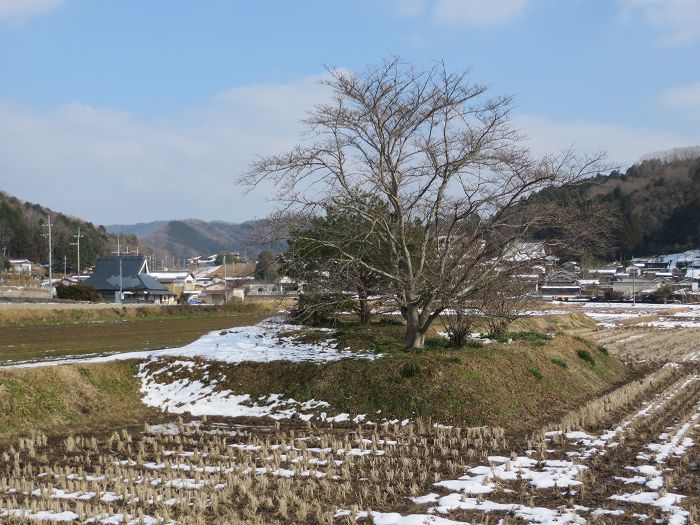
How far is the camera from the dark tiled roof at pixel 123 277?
75125mm

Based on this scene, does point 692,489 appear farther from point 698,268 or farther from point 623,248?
point 623,248

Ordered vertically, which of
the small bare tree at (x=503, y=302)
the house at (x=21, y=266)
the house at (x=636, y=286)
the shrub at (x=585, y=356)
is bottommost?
the house at (x=636, y=286)

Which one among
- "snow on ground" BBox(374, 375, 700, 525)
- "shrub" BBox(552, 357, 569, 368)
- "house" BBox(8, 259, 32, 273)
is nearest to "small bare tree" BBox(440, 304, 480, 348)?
"shrub" BBox(552, 357, 569, 368)

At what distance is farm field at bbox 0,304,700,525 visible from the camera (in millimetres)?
8391

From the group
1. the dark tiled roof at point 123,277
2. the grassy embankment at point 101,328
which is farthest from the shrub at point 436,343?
the dark tiled roof at point 123,277

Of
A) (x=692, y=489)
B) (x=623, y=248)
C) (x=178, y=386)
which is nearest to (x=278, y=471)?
(x=692, y=489)

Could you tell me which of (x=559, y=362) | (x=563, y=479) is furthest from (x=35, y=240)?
(x=563, y=479)

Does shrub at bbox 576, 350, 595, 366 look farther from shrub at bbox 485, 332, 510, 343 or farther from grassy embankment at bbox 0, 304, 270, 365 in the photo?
grassy embankment at bbox 0, 304, 270, 365

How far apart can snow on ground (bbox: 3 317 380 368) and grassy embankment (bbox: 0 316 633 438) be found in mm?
530

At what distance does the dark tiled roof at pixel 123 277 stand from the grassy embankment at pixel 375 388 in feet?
199

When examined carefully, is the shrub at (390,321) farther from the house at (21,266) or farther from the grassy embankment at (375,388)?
the house at (21,266)

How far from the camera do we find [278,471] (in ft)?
34.0

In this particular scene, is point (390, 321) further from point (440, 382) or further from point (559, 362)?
point (440, 382)

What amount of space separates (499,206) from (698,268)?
4156 inches
